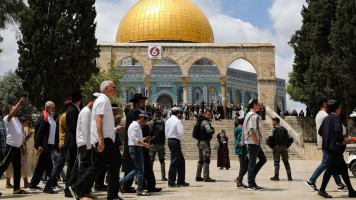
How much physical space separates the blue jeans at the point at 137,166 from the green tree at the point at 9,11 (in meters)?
4.13

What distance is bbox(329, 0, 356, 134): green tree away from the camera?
18.5 metres

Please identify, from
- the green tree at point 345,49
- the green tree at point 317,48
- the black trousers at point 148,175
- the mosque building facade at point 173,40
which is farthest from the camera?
the mosque building facade at point 173,40

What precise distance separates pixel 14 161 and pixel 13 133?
0.47 meters

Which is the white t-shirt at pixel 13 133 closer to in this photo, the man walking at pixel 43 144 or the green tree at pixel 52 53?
the man walking at pixel 43 144

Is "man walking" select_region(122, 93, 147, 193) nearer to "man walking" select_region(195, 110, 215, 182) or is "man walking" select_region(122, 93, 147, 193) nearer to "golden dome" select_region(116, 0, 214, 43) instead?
"man walking" select_region(195, 110, 215, 182)

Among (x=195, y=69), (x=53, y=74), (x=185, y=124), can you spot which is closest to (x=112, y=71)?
(x=185, y=124)

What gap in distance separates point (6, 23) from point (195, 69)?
3750 cm

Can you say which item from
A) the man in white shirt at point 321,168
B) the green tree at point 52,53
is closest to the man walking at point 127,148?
the man in white shirt at point 321,168

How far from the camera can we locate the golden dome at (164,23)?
36.1 m

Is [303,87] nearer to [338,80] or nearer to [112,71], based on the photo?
[338,80]

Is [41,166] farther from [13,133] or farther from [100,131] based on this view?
[100,131]

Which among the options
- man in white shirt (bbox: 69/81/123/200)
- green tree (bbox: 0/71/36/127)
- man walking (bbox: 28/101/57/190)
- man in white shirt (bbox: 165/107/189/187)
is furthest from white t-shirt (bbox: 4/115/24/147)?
green tree (bbox: 0/71/36/127)

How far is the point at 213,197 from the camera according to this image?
5.84 meters

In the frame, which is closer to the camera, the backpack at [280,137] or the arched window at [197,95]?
the backpack at [280,137]
